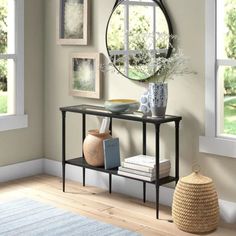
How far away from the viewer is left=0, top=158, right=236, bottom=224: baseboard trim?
393 cm

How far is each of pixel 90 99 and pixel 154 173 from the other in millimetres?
1156

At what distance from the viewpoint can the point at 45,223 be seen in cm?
381

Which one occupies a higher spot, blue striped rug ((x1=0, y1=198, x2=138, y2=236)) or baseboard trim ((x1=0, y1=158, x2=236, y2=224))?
baseboard trim ((x1=0, y1=158, x2=236, y2=224))

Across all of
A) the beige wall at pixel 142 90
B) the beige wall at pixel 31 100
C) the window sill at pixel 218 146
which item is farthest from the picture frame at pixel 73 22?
the window sill at pixel 218 146

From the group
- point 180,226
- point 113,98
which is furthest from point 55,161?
point 180,226

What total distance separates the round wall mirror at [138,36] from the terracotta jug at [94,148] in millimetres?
552

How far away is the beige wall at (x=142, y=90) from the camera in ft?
13.0

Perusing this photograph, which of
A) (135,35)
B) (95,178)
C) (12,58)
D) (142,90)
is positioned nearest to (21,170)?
(95,178)

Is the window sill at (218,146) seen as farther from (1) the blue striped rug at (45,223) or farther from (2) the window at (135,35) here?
(1) the blue striped rug at (45,223)

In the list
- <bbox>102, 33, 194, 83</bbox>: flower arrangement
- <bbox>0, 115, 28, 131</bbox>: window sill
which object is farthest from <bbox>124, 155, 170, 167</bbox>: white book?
<bbox>0, 115, 28, 131</bbox>: window sill

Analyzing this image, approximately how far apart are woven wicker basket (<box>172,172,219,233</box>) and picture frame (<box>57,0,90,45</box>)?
175 cm

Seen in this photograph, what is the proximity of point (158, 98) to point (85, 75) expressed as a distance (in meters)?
1.06

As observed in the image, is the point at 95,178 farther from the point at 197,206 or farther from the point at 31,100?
the point at 197,206

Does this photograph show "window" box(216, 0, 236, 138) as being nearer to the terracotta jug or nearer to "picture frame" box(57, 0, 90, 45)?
the terracotta jug
